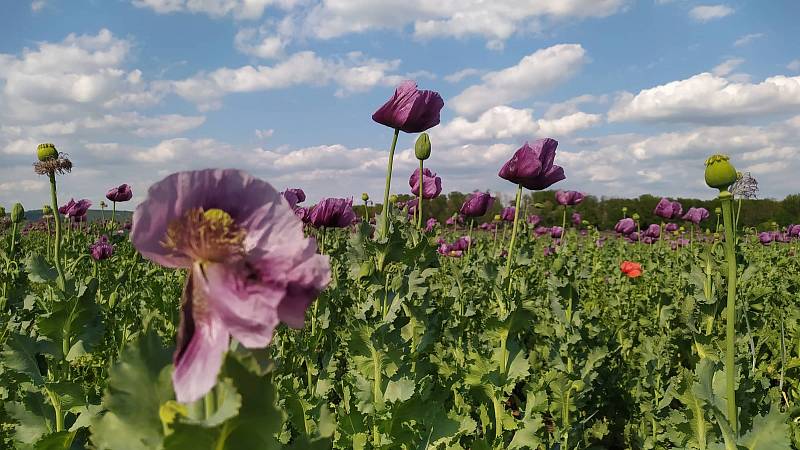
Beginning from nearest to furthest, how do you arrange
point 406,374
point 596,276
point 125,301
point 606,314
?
point 406,374, point 125,301, point 606,314, point 596,276

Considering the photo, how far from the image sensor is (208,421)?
795 millimetres

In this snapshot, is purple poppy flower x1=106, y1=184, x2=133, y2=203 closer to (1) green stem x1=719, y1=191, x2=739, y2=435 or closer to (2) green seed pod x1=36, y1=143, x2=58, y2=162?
(2) green seed pod x1=36, y1=143, x2=58, y2=162

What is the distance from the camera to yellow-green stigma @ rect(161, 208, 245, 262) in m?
0.80

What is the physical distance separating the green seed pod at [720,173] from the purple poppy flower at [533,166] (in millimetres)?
1134

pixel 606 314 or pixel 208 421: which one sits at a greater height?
pixel 208 421

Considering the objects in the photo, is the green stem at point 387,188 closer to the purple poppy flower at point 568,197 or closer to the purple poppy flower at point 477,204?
the purple poppy flower at point 477,204

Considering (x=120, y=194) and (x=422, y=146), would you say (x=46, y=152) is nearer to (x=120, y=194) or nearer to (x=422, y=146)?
(x=422, y=146)

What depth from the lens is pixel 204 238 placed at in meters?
0.80

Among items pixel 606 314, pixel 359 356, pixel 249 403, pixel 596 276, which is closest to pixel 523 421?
pixel 359 356

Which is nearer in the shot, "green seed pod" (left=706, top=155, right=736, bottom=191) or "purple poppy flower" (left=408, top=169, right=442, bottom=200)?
"green seed pod" (left=706, top=155, right=736, bottom=191)

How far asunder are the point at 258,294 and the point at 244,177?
17 centimetres

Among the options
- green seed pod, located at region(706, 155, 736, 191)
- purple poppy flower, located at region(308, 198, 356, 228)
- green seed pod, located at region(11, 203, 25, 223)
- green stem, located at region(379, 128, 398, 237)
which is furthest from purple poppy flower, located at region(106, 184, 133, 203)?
green seed pod, located at region(706, 155, 736, 191)

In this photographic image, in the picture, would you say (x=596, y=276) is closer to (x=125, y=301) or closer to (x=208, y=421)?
(x=125, y=301)

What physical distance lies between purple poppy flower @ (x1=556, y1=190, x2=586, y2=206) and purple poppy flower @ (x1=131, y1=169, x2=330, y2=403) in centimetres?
638
